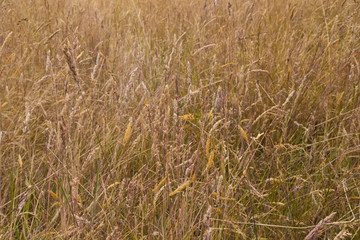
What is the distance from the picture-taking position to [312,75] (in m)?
1.86

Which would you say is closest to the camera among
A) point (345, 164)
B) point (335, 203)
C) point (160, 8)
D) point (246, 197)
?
point (335, 203)

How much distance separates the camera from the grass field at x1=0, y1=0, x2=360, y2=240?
0.87m

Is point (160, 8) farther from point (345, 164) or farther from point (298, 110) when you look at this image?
point (345, 164)

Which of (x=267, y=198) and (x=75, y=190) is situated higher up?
(x=75, y=190)

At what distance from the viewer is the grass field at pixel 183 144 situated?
873 millimetres

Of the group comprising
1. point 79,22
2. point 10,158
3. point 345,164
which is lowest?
point 345,164

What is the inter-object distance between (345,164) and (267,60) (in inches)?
30.1

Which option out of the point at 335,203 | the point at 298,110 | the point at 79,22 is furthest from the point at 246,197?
the point at 79,22

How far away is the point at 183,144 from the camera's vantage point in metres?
1.00

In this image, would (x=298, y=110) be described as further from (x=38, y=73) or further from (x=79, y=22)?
(x=79, y=22)

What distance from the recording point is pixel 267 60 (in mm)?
1829

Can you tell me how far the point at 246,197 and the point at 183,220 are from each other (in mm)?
411

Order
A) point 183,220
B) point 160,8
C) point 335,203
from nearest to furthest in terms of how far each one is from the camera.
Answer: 1. point 183,220
2. point 335,203
3. point 160,8

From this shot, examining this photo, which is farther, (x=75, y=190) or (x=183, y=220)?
(x=183, y=220)
